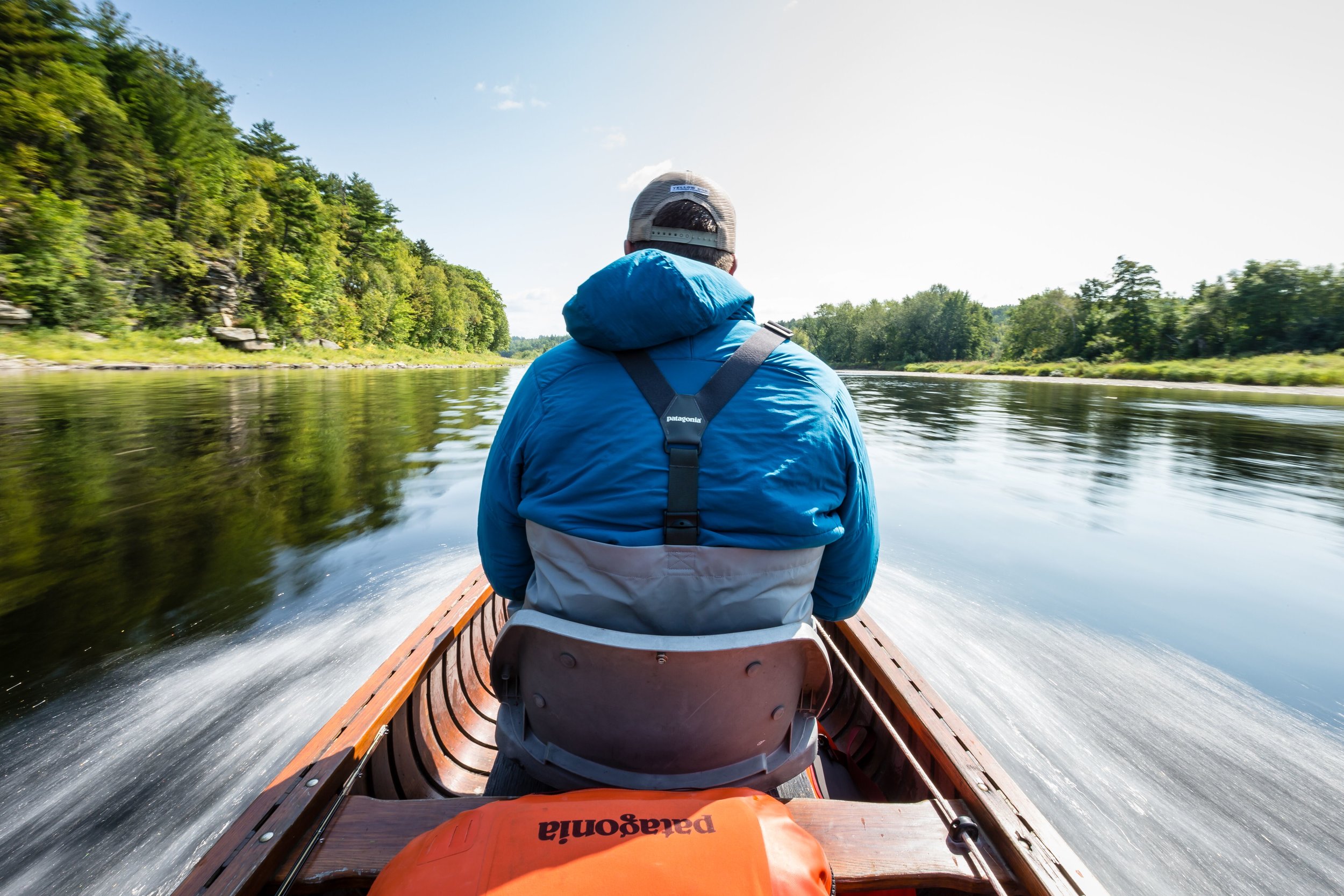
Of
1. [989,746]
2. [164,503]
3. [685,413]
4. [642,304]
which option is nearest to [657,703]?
[685,413]

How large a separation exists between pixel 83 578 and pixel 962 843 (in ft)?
24.1

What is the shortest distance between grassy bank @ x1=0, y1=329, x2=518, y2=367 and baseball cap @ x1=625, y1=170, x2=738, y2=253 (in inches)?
1167

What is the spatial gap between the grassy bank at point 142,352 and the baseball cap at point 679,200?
2965 cm

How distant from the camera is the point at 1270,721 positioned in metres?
3.80

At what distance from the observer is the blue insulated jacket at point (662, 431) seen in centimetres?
122

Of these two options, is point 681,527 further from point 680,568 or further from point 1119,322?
point 1119,322

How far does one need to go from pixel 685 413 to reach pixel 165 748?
4.05m

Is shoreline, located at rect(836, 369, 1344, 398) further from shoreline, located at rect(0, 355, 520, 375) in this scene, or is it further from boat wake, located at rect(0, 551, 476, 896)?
shoreline, located at rect(0, 355, 520, 375)

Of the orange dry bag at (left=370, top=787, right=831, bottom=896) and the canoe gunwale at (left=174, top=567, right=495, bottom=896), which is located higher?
the orange dry bag at (left=370, top=787, right=831, bottom=896)

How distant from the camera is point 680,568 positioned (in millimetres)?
1201

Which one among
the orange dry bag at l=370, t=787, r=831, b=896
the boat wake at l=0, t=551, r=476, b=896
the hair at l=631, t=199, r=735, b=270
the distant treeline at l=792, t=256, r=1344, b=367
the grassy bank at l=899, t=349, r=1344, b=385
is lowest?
the boat wake at l=0, t=551, r=476, b=896

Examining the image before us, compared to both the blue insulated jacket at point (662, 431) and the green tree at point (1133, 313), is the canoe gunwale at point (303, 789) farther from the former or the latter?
the green tree at point (1133, 313)

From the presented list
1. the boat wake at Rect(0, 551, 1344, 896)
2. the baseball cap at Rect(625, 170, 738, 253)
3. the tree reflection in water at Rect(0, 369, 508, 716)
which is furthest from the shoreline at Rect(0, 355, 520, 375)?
the baseball cap at Rect(625, 170, 738, 253)

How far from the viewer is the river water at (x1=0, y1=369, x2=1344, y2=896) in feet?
9.32
